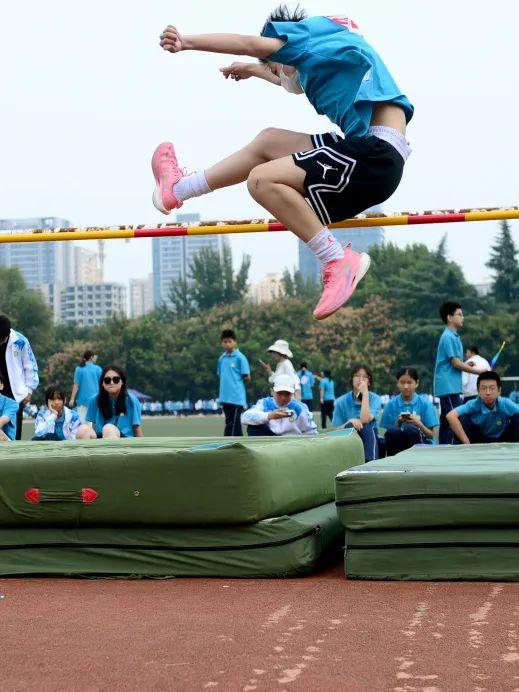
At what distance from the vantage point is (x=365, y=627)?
138 inches

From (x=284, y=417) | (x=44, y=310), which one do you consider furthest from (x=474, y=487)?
(x=44, y=310)

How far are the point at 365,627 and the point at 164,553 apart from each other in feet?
4.62

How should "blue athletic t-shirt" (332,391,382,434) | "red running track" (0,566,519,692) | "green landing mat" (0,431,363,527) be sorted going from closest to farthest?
"red running track" (0,566,519,692) → "green landing mat" (0,431,363,527) → "blue athletic t-shirt" (332,391,382,434)

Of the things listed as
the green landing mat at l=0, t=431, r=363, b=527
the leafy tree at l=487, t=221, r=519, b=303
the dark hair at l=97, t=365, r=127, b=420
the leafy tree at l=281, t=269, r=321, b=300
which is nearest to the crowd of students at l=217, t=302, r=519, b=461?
the dark hair at l=97, t=365, r=127, b=420

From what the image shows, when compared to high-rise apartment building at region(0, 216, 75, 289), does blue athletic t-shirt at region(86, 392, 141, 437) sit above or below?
below

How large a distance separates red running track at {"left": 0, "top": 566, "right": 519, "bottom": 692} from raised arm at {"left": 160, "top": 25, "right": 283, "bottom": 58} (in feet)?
6.50

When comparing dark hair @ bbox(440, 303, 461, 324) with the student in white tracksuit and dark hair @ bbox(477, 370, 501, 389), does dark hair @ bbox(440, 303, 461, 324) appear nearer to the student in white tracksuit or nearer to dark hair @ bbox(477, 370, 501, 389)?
dark hair @ bbox(477, 370, 501, 389)

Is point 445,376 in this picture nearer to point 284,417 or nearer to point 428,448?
point 284,417

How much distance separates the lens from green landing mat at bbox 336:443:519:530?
4.43 meters

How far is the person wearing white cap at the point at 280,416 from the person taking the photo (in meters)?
8.62

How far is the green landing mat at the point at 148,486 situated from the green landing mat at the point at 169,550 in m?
0.05

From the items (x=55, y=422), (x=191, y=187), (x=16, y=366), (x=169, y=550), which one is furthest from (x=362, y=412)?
(x=191, y=187)

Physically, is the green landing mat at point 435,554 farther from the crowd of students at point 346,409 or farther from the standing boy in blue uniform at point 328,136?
the crowd of students at point 346,409

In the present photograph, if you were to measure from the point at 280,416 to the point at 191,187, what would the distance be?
405 centimetres
